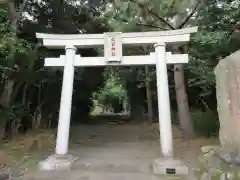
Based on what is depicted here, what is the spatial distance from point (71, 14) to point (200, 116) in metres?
6.93

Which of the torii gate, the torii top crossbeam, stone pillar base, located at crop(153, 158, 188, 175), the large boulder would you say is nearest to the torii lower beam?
the torii gate

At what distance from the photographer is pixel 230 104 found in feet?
12.5

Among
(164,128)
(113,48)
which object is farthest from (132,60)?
(164,128)

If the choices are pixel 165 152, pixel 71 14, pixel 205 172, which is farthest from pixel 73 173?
pixel 71 14

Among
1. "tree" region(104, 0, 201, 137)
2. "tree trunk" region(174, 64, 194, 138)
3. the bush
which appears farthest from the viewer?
the bush

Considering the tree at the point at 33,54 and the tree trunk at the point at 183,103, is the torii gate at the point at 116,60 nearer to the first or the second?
the tree at the point at 33,54

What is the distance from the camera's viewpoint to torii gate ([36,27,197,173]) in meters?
6.87

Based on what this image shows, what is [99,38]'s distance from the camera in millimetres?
7508

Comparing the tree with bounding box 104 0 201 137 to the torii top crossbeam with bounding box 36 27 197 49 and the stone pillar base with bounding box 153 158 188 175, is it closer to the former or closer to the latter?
the torii top crossbeam with bounding box 36 27 197 49

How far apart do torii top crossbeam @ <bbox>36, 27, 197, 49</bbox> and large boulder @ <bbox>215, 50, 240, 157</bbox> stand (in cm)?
340

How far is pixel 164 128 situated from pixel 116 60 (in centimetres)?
213

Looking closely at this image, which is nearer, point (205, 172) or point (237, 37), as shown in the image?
point (205, 172)

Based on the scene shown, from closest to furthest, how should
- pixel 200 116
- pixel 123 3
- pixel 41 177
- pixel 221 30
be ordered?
1. pixel 41 177
2. pixel 221 30
3. pixel 123 3
4. pixel 200 116

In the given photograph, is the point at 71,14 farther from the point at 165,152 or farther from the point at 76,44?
the point at 165,152
